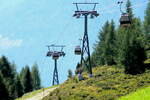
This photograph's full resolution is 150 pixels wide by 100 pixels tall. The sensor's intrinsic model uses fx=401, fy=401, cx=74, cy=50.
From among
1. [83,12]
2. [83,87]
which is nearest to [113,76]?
[83,87]

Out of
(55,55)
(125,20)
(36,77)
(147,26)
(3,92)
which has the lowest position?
(36,77)

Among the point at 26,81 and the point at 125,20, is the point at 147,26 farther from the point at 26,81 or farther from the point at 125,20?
the point at 125,20

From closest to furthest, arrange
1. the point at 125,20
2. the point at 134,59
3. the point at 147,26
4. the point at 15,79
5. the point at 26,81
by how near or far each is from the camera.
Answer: the point at 125,20, the point at 134,59, the point at 147,26, the point at 15,79, the point at 26,81

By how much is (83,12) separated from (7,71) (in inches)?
2187

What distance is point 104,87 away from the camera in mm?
53719

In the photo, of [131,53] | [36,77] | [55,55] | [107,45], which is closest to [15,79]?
[36,77]

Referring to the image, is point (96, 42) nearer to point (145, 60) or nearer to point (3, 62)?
point (3, 62)

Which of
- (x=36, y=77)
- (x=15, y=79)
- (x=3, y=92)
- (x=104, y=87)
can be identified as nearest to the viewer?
(x=104, y=87)

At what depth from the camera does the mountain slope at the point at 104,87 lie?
50.5 metres

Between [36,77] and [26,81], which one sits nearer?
[26,81]

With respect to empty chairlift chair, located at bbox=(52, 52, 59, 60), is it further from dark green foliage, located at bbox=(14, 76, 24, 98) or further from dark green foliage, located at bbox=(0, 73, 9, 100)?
dark green foliage, located at bbox=(14, 76, 24, 98)

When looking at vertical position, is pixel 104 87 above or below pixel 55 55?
below

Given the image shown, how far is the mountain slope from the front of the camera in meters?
50.5

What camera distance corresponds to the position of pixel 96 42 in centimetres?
11462
